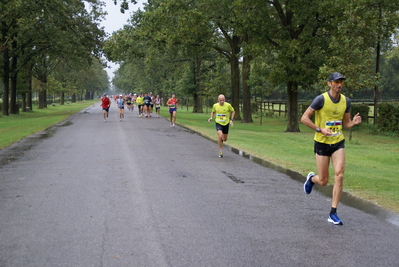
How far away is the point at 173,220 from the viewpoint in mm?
6480

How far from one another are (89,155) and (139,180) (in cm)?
450

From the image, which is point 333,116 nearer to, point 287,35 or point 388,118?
point 287,35

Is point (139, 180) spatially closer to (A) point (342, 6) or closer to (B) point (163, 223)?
(B) point (163, 223)

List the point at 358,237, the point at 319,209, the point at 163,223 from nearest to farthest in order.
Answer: the point at 358,237 < the point at 163,223 < the point at 319,209

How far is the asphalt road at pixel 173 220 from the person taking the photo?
199 inches

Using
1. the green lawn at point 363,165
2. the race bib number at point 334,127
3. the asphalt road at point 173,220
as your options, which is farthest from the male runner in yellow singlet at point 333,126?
the green lawn at point 363,165

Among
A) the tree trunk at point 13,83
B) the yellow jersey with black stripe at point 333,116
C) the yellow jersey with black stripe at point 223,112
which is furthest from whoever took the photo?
the tree trunk at point 13,83

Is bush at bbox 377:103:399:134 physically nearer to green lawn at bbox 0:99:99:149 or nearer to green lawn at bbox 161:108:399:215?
green lawn at bbox 161:108:399:215

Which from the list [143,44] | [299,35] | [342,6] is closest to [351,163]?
[342,6]

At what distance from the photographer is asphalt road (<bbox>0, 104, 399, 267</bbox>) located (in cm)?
506

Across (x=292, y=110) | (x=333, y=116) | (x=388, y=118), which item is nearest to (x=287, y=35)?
(x=292, y=110)

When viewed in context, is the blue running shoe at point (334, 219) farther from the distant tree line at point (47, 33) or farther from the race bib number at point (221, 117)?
the distant tree line at point (47, 33)

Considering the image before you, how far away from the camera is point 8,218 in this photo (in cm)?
661

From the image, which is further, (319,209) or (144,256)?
(319,209)
